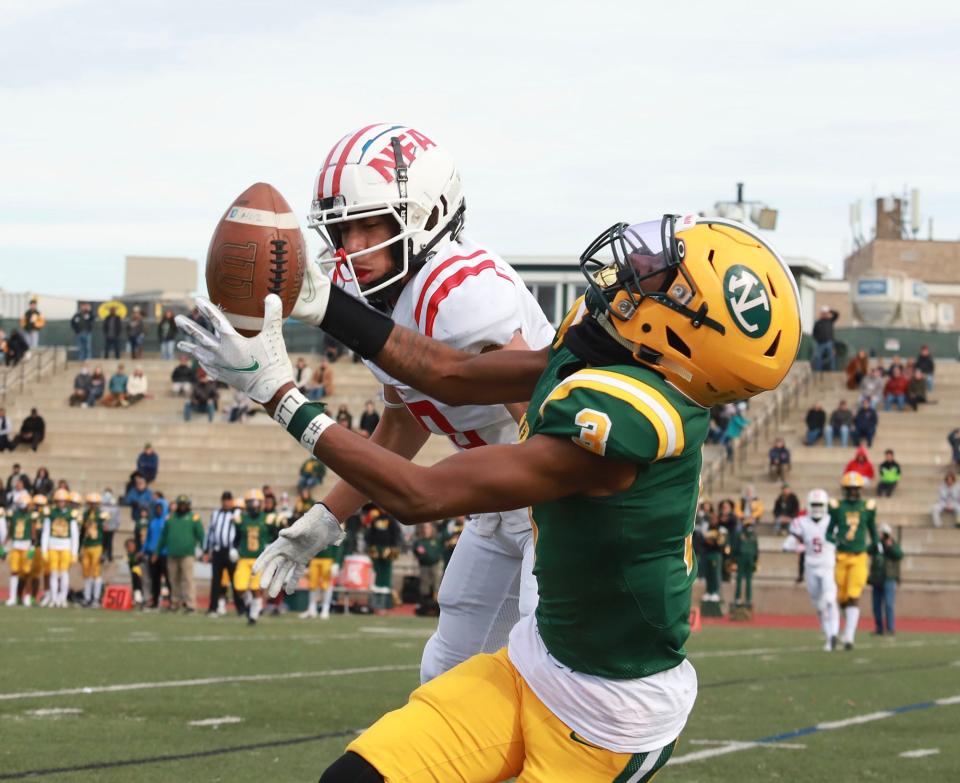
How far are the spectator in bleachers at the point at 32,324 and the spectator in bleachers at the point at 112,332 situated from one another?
4.33ft

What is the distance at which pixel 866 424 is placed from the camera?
27.1 meters

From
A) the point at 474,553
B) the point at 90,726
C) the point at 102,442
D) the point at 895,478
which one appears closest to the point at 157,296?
the point at 102,442

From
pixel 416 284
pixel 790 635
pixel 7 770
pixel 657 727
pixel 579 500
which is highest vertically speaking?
pixel 416 284

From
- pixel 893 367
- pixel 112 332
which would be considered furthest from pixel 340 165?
pixel 112 332

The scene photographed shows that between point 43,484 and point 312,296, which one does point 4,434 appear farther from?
point 312,296

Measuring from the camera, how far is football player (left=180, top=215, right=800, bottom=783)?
3.17 metres

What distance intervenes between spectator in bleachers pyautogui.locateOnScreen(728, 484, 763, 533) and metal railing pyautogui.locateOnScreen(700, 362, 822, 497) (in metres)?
0.94

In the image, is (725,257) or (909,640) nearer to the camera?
(725,257)

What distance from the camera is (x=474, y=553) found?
4.51 meters

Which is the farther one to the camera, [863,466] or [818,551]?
[863,466]

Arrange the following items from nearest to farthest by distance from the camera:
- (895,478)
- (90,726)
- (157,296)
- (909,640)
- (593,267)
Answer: (593,267) < (90,726) < (909,640) < (895,478) < (157,296)

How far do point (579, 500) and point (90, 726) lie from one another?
537cm

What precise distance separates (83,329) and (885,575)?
2015cm

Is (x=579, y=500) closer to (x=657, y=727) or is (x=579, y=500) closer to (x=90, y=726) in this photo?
(x=657, y=727)
